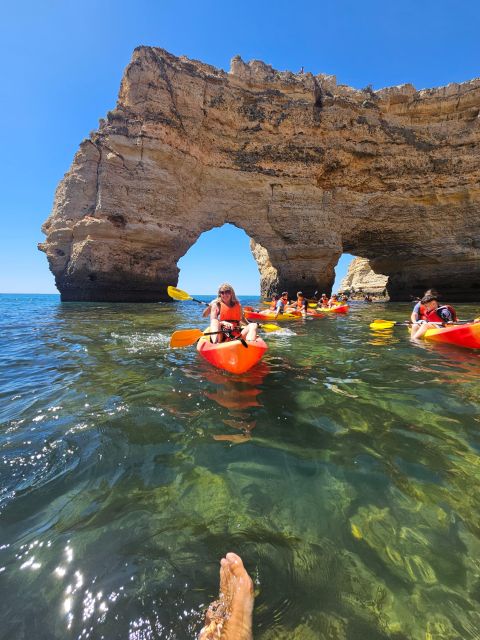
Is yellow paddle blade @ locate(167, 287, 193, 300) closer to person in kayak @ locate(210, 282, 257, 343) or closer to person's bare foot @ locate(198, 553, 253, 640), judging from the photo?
person in kayak @ locate(210, 282, 257, 343)

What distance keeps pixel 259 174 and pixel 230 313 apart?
18.6 metres

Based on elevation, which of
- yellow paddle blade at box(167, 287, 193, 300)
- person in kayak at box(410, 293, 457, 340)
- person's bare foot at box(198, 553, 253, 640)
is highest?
yellow paddle blade at box(167, 287, 193, 300)

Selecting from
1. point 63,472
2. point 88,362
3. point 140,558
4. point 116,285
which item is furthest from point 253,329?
point 116,285

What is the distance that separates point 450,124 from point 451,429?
2708cm

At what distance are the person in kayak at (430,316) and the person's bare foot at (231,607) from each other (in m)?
7.29

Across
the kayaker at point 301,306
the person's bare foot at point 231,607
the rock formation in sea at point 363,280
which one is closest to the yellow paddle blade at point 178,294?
the kayaker at point 301,306

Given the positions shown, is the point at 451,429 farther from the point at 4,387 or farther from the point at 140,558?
the point at 4,387

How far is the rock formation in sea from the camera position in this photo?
140 feet

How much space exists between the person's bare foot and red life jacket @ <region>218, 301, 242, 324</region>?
4.60 meters

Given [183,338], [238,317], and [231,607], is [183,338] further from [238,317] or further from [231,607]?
[231,607]

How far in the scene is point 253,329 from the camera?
523 centimetres

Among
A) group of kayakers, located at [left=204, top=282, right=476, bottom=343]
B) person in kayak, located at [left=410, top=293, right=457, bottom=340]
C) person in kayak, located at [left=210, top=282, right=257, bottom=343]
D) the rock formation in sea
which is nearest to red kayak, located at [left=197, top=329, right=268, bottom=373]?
group of kayakers, located at [left=204, top=282, right=476, bottom=343]

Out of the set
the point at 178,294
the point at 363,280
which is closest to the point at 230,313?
the point at 178,294

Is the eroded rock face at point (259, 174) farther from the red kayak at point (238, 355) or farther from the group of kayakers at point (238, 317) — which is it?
the red kayak at point (238, 355)
